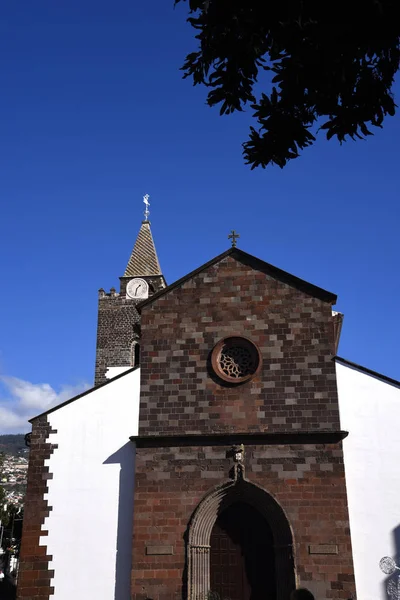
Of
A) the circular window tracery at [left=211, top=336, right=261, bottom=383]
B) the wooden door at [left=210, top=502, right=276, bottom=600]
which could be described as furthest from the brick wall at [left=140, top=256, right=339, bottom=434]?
the wooden door at [left=210, top=502, right=276, bottom=600]

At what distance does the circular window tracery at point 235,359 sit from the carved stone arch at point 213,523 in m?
2.62

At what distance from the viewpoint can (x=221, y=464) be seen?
15.2 meters

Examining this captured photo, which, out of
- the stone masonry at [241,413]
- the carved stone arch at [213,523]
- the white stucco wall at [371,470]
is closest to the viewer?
the white stucco wall at [371,470]

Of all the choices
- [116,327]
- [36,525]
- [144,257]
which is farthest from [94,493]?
[144,257]

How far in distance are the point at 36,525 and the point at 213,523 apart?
4.30 m

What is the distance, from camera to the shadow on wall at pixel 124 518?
14695mm

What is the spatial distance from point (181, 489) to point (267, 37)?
11.6 meters

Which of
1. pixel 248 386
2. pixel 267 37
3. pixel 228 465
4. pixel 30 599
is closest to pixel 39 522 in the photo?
pixel 30 599

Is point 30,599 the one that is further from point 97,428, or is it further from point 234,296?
point 234,296

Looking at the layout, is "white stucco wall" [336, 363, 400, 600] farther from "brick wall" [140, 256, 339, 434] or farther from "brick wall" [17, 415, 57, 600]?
"brick wall" [17, 415, 57, 600]

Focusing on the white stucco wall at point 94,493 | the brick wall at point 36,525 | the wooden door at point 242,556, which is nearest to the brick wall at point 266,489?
the white stucco wall at point 94,493

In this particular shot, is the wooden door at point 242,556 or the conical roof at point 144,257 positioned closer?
the wooden door at point 242,556

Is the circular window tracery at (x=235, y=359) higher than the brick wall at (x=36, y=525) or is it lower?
higher

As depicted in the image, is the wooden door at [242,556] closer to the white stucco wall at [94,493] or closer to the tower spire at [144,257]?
the white stucco wall at [94,493]
